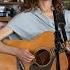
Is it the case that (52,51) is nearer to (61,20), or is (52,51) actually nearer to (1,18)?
(61,20)

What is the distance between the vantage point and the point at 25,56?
149 cm

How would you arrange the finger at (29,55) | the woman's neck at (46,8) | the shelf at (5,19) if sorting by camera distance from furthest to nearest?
the shelf at (5,19), the woman's neck at (46,8), the finger at (29,55)

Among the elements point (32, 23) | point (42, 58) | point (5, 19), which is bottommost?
point (5, 19)

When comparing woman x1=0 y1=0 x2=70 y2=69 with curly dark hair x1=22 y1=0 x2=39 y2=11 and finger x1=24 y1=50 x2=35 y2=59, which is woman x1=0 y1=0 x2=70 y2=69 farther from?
finger x1=24 y1=50 x2=35 y2=59

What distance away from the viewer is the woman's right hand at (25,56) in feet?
4.86

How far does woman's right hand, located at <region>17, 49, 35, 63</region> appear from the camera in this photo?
148 cm

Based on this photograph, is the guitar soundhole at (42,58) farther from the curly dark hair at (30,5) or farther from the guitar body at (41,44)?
the curly dark hair at (30,5)

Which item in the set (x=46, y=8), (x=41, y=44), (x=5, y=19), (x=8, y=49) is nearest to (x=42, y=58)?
(x=41, y=44)

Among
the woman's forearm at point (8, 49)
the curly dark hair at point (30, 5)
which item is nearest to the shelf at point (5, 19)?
the curly dark hair at point (30, 5)

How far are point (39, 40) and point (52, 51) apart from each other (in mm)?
82

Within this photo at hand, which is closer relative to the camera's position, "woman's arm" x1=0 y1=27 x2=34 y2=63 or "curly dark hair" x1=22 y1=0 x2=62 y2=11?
"woman's arm" x1=0 y1=27 x2=34 y2=63

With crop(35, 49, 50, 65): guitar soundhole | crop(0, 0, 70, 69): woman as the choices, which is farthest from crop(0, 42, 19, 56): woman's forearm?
crop(35, 49, 50, 65): guitar soundhole

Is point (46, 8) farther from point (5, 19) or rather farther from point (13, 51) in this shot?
point (5, 19)

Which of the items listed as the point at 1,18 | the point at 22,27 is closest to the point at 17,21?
the point at 22,27
